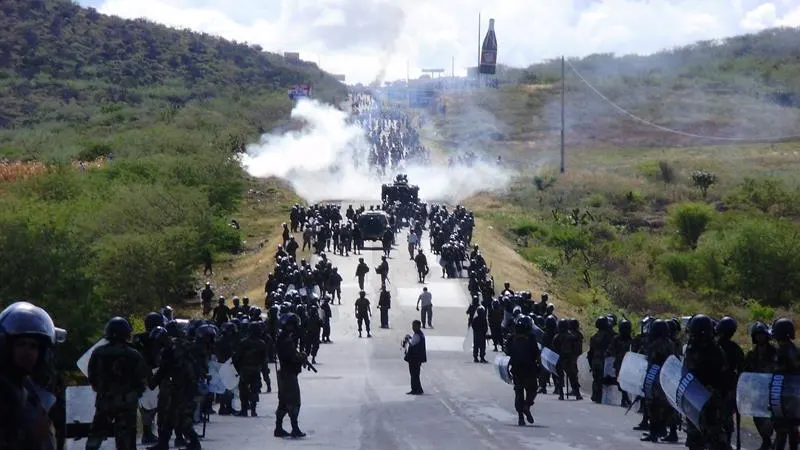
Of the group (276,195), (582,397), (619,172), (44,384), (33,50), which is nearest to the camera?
(44,384)

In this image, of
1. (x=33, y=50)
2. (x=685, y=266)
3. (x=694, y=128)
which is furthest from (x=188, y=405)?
(x=33, y=50)

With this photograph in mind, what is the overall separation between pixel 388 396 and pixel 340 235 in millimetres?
31058

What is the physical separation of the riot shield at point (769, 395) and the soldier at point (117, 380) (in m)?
6.12

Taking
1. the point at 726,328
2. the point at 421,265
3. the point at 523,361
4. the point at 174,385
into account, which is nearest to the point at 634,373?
the point at 523,361

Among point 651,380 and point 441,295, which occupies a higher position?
point 651,380

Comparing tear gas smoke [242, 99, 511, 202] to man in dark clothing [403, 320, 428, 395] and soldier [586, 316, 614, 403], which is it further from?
soldier [586, 316, 614, 403]

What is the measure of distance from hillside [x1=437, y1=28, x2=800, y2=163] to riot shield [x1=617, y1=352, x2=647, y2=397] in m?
110

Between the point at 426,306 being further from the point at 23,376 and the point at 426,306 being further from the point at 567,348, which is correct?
the point at 23,376

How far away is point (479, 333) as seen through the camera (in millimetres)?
32062

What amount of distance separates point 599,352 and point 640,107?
139m

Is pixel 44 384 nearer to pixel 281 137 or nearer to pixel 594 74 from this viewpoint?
pixel 281 137

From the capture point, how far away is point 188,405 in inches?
634

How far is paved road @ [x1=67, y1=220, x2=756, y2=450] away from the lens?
17.8 metres

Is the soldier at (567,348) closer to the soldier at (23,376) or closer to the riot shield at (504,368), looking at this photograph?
the riot shield at (504,368)
